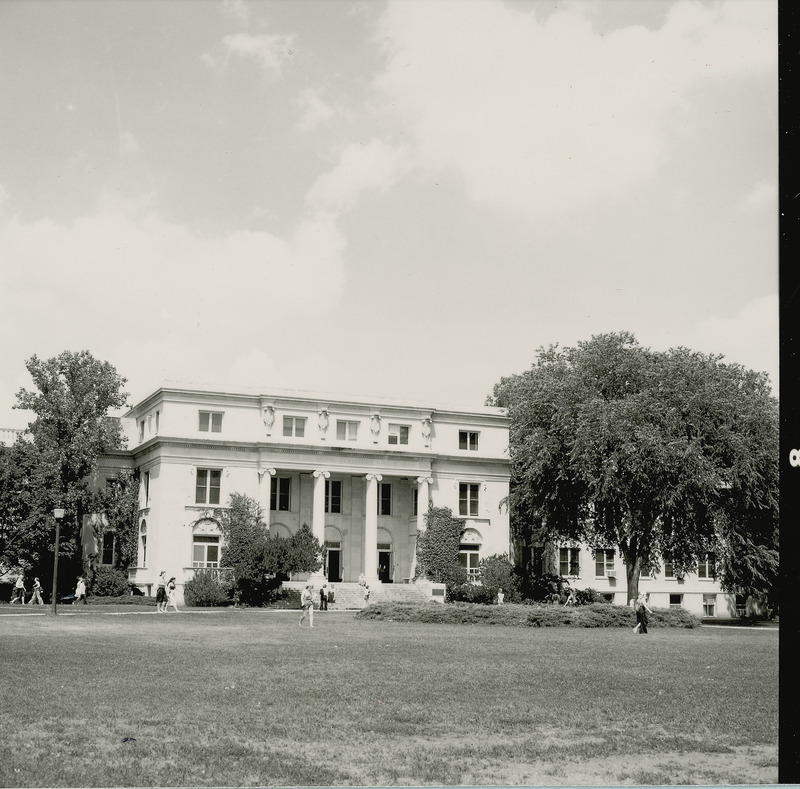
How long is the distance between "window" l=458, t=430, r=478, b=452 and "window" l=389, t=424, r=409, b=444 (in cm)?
375

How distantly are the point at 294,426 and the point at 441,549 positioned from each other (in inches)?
442

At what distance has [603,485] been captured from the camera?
1758 inches

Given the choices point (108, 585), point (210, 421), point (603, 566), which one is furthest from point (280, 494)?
point (603, 566)

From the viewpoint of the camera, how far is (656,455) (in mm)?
43094

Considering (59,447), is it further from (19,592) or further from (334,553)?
(334,553)

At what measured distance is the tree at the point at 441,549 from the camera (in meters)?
58.9

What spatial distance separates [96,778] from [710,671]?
45.5 feet

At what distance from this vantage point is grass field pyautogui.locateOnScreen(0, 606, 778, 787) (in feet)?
32.2

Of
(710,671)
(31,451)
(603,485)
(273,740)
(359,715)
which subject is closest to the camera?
(273,740)

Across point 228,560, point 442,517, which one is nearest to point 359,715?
point 228,560

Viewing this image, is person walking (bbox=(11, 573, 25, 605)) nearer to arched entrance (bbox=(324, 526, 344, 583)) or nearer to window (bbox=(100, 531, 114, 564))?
window (bbox=(100, 531, 114, 564))

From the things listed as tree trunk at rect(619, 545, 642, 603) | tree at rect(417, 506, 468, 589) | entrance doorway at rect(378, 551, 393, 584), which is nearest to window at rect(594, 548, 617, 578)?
tree at rect(417, 506, 468, 589)

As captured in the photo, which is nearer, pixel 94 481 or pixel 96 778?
pixel 96 778

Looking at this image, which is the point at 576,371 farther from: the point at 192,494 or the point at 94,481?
the point at 94,481
